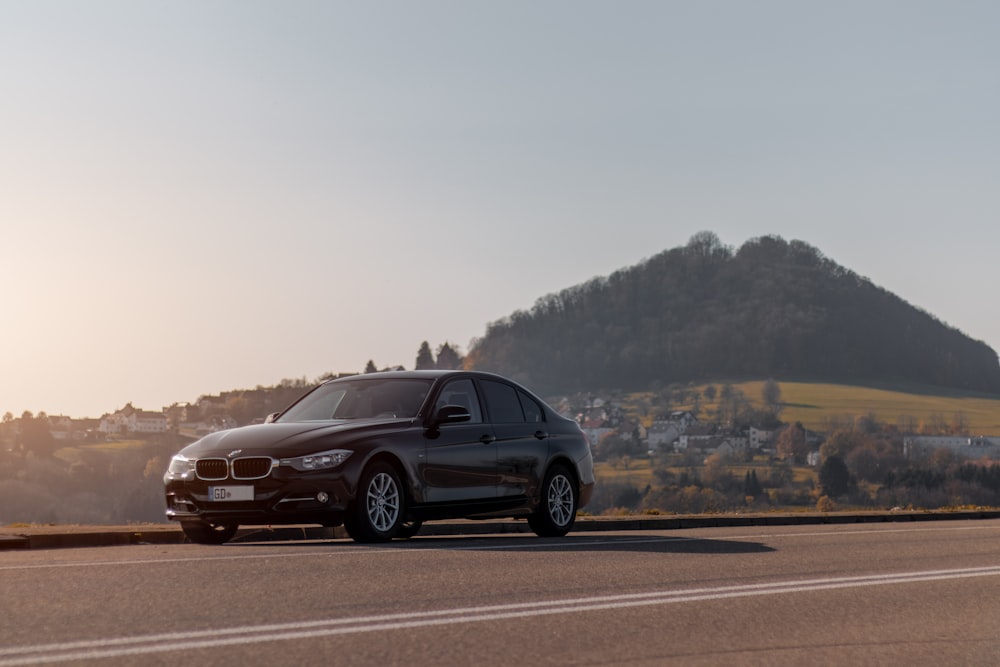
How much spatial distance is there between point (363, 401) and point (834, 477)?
12358 cm

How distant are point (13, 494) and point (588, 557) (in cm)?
8902

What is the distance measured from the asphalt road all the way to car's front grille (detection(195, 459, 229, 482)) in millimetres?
733

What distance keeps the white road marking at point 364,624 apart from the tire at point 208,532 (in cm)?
595

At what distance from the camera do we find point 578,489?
15.8 m

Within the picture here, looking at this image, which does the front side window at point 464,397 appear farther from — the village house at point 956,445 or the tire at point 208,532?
the village house at point 956,445

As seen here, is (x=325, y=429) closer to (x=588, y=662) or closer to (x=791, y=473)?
(x=588, y=662)

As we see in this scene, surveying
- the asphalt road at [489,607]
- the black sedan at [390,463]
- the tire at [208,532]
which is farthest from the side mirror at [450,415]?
the tire at [208,532]

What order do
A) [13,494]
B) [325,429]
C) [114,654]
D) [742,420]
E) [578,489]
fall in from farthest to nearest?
[742,420] < [13,494] < [578,489] < [325,429] < [114,654]

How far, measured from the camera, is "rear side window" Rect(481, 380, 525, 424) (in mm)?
15008

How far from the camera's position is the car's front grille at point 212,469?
12.8 meters

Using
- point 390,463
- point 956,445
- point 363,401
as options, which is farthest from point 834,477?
point 390,463

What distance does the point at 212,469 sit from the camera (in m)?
12.8

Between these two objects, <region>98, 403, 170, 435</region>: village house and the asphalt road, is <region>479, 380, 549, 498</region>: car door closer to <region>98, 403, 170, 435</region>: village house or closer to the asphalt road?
the asphalt road

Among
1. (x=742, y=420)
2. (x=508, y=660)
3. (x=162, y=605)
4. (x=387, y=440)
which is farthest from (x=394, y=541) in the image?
(x=742, y=420)
